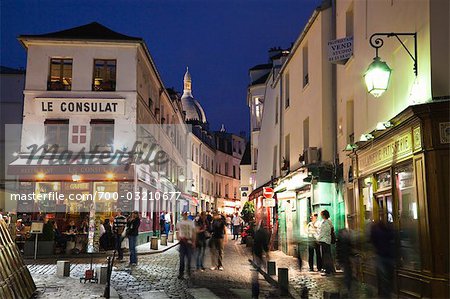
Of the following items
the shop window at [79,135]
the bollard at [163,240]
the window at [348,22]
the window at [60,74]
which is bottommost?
the bollard at [163,240]

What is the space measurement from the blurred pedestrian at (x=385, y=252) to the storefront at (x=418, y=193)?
0.35 meters

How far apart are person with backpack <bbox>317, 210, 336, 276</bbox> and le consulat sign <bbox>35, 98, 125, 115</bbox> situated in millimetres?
15227

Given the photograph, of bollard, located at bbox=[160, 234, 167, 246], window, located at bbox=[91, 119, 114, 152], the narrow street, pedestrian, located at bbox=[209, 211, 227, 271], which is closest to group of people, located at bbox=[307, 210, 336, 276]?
the narrow street

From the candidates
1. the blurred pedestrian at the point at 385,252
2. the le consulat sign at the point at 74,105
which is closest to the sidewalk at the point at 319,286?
the blurred pedestrian at the point at 385,252

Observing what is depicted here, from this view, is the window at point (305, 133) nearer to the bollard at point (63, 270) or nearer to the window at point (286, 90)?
the window at point (286, 90)

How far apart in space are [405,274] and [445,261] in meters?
1.33

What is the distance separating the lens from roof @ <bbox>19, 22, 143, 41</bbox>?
26.5m

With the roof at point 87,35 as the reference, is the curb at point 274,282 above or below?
below

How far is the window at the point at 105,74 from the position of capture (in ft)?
A: 87.9

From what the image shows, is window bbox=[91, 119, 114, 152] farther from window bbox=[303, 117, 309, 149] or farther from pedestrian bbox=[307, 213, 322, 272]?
pedestrian bbox=[307, 213, 322, 272]

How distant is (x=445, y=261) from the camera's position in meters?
8.73

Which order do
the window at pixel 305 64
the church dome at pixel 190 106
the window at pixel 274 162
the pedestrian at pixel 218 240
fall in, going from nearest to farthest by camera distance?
the pedestrian at pixel 218 240 → the window at pixel 305 64 → the window at pixel 274 162 → the church dome at pixel 190 106

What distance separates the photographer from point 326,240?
14109 millimetres

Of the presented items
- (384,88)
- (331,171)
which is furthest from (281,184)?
(384,88)
